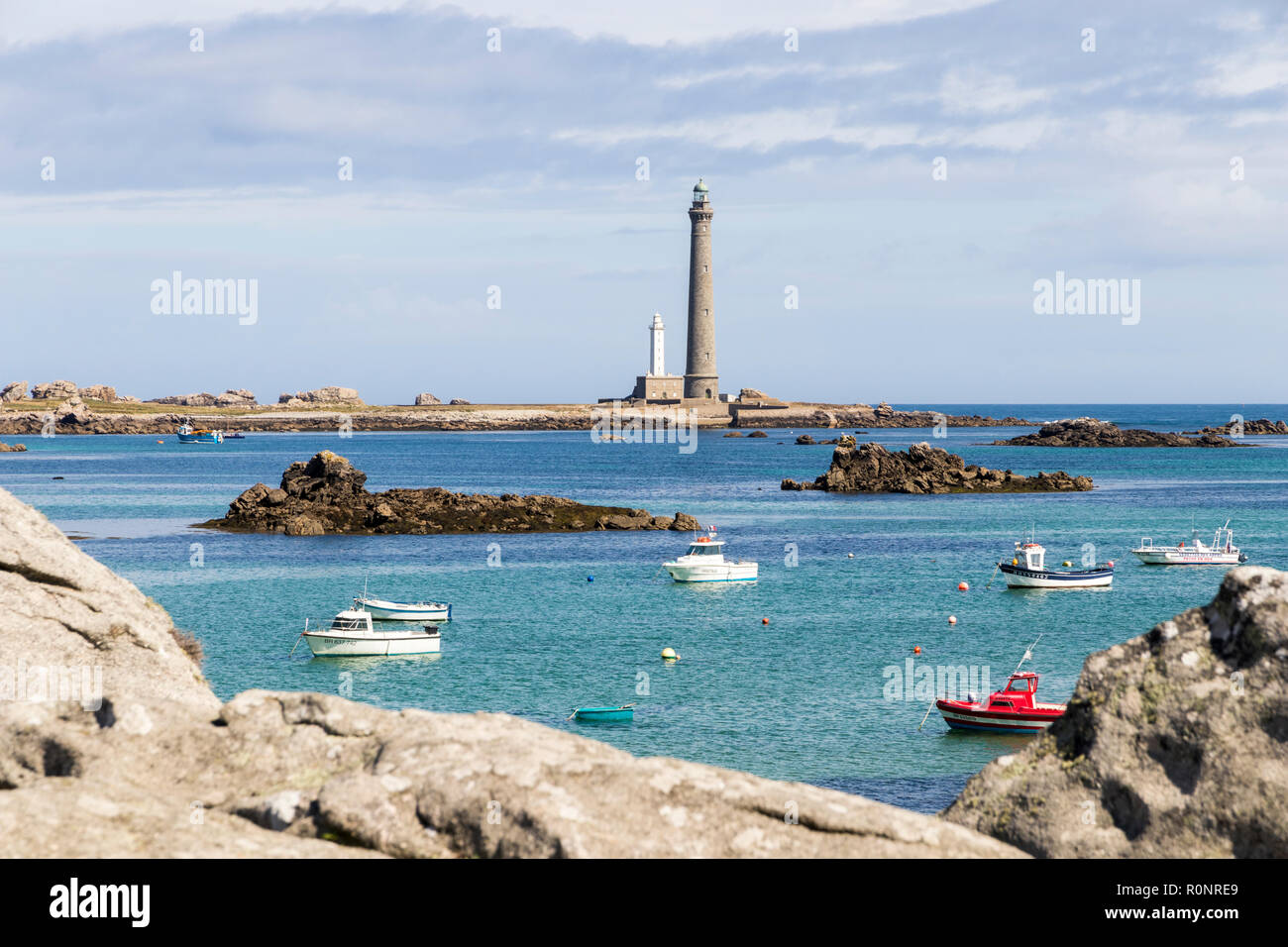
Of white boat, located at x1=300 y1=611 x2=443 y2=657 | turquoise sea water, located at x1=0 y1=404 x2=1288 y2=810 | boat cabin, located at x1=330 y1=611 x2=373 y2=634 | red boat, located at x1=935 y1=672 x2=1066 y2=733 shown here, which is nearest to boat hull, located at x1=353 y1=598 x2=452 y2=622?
turquoise sea water, located at x1=0 y1=404 x2=1288 y2=810

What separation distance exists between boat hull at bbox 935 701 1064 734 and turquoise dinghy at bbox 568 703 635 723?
331 inches

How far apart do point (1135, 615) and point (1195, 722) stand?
4665 centimetres

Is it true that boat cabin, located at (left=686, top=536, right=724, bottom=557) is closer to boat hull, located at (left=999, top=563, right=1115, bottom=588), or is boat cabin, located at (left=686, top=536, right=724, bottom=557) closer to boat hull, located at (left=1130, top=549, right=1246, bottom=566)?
boat hull, located at (left=999, top=563, right=1115, bottom=588)

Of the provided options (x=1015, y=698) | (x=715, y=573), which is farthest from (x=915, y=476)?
(x=1015, y=698)

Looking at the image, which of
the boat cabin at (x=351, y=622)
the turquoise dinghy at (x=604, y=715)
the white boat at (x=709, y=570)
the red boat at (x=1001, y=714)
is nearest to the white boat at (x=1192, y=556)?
the white boat at (x=709, y=570)

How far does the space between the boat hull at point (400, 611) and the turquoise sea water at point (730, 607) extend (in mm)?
1253

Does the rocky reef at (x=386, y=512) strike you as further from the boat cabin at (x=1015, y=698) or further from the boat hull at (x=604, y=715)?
the boat cabin at (x=1015, y=698)

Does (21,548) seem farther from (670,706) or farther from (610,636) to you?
(610,636)

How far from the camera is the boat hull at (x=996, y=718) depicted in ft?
105

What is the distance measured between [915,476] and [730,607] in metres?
65.6

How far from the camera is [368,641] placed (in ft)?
142
